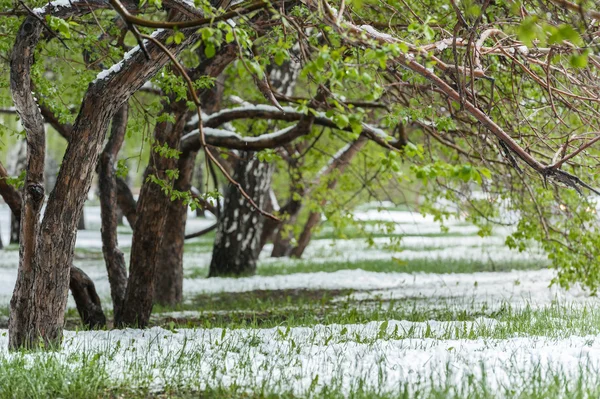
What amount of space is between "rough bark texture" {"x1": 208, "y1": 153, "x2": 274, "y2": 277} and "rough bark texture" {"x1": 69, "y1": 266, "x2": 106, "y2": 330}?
6973 mm

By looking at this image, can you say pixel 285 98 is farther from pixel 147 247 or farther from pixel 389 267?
pixel 389 267

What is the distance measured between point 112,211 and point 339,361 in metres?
4.65

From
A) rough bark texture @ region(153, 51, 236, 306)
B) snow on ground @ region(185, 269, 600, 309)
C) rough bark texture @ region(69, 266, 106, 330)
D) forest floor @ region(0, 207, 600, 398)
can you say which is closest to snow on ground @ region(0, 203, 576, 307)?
snow on ground @ region(185, 269, 600, 309)

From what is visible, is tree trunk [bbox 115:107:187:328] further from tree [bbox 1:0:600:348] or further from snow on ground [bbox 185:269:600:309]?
snow on ground [bbox 185:269:600:309]

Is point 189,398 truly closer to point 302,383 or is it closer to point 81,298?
point 302,383

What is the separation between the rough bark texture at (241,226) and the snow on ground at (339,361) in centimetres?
907

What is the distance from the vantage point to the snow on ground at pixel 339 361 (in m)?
4.67

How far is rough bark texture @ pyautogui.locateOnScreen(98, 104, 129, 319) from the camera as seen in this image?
884cm

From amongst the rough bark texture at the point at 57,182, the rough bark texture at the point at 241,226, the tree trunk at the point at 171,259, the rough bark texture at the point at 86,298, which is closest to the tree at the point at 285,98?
the rough bark texture at the point at 57,182

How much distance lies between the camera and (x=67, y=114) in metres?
7.22

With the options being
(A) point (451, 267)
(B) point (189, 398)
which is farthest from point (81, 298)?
(A) point (451, 267)

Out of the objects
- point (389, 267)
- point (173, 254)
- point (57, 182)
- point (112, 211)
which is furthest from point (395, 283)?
point (57, 182)

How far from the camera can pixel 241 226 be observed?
15.6 m

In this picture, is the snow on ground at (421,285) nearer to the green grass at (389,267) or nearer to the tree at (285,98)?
the green grass at (389,267)
